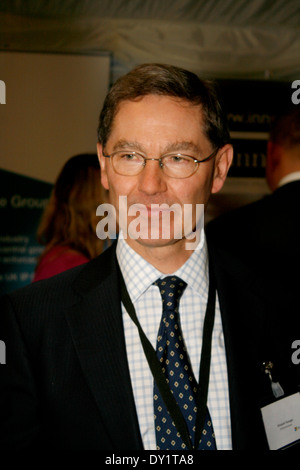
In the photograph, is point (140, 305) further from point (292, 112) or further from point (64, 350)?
point (292, 112)

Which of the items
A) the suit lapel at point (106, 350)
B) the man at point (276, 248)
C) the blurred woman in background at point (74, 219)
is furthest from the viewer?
the blurred woman in background at point (74, 219)

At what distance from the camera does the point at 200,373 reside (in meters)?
1.21

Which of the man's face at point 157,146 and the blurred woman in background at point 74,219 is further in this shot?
the blurred woman in background at point 74,219

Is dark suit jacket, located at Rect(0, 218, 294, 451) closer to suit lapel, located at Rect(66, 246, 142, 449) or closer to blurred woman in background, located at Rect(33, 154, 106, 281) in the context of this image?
suit lapel, located at Rect(66, 246, 142, 449)

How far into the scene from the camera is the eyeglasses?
1.26 m

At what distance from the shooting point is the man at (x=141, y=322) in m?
1.16

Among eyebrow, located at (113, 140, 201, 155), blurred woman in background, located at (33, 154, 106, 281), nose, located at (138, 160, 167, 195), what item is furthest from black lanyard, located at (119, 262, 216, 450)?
blurred woman in background, located at (33, 154, 106, 281)

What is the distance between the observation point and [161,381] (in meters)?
1.18

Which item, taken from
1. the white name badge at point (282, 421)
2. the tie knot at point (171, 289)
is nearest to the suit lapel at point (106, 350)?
the tie knot at point (171, 289)

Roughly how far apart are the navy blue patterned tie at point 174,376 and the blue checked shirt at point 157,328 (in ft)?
0.09

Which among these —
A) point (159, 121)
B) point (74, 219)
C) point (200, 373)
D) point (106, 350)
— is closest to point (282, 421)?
point (200, 373)

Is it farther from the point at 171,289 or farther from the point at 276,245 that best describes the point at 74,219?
the point at 171,289

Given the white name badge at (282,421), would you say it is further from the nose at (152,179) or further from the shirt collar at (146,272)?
the nose at (152,179)

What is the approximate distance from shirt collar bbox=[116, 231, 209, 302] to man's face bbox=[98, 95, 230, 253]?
0.06 meters
